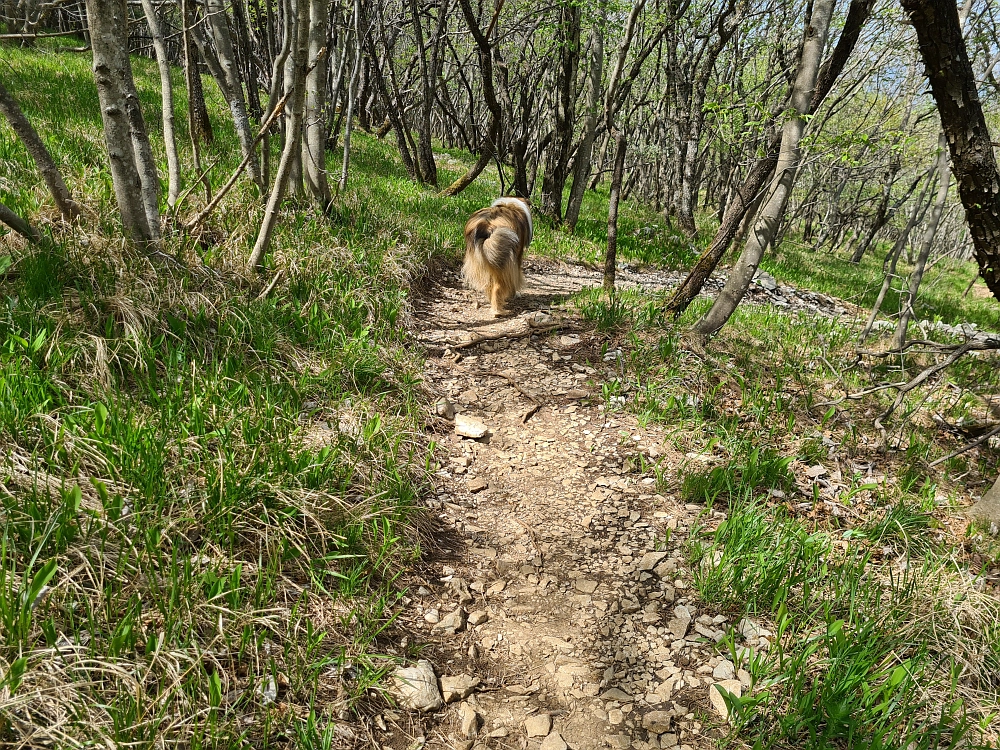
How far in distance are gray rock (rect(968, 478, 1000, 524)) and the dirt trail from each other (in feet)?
5.23

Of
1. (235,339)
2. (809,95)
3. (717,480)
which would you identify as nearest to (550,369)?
(717,480)

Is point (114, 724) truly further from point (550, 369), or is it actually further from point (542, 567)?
point (550, 369)

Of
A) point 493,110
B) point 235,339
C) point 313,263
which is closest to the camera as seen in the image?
point 235,339

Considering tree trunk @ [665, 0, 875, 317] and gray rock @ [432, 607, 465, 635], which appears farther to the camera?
tree trunk @ [665, 0, 875, 317]

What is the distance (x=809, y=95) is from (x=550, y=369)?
2872 millimetres

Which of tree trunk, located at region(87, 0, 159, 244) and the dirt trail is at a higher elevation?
tree trunk, located at region(87, 0, 159, 244)

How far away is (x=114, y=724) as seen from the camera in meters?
1.55

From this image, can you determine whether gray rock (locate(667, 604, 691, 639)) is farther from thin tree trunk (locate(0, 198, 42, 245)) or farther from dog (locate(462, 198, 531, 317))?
thin tree trunk (locate(0, 198, 42, 245))

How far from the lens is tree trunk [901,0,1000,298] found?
2.79 meters

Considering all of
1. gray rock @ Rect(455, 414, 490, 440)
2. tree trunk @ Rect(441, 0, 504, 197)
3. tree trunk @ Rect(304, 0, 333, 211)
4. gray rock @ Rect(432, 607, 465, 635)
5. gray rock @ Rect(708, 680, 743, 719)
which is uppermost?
tree trunk @ Rect(441, 0, 504, 197)

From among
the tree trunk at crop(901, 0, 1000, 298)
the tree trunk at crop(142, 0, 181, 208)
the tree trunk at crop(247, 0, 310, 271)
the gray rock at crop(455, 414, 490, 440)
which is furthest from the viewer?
the tree trunk at crop(142, 0, 181, 208)

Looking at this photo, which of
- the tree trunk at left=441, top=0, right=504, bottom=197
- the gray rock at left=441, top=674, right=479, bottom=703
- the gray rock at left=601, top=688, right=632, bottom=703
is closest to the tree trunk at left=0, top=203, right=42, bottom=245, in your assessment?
the gray rock at left=441, top=674, right=479, bottom=703

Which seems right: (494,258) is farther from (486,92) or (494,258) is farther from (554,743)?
(554,743)

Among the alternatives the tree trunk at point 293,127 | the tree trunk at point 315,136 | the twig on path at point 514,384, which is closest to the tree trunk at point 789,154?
the twig on path at point 514,384
